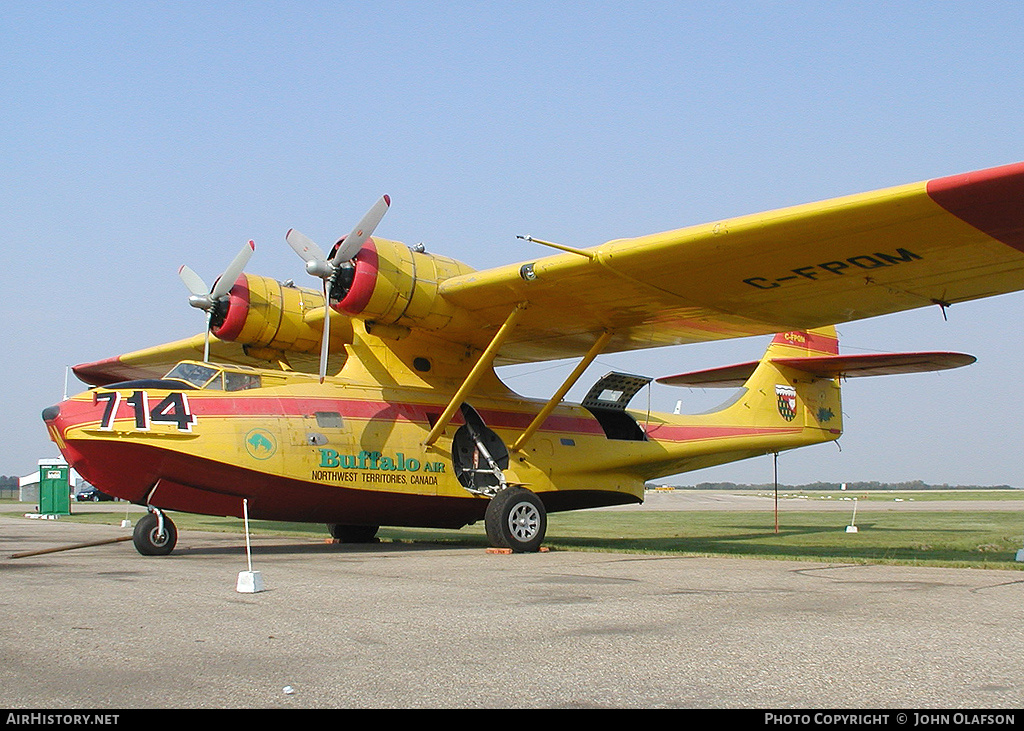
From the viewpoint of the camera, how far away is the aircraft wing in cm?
969

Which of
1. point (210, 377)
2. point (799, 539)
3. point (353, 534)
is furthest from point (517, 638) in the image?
point (799, 539)

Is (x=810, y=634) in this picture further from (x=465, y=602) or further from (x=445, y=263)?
(x=445, y=263)

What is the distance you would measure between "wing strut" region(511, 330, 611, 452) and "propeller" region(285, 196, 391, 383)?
3482mm

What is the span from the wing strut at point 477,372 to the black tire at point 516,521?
4.70 ft

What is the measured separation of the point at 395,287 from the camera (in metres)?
13.6

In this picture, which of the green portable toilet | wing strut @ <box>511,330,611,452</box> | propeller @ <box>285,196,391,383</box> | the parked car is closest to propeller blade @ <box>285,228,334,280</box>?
propeller @ <box>285,196,391,383</box>

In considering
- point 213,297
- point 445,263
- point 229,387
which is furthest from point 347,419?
point 213,297

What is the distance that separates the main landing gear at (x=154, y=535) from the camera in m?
12.6

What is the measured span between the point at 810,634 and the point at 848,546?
9615 millimetres

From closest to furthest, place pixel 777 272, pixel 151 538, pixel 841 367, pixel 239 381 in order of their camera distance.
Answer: pixel 777 272, pixel 151 538, pixel 239 381, pixel 841 367

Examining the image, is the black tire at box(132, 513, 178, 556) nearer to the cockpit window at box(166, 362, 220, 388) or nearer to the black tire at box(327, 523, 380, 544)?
the cockpit window at box(166, 362, 220, 388)

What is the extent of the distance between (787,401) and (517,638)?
14512 millimetres

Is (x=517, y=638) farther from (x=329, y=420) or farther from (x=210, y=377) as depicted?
(x=210, y=377)

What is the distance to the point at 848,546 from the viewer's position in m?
14.5
